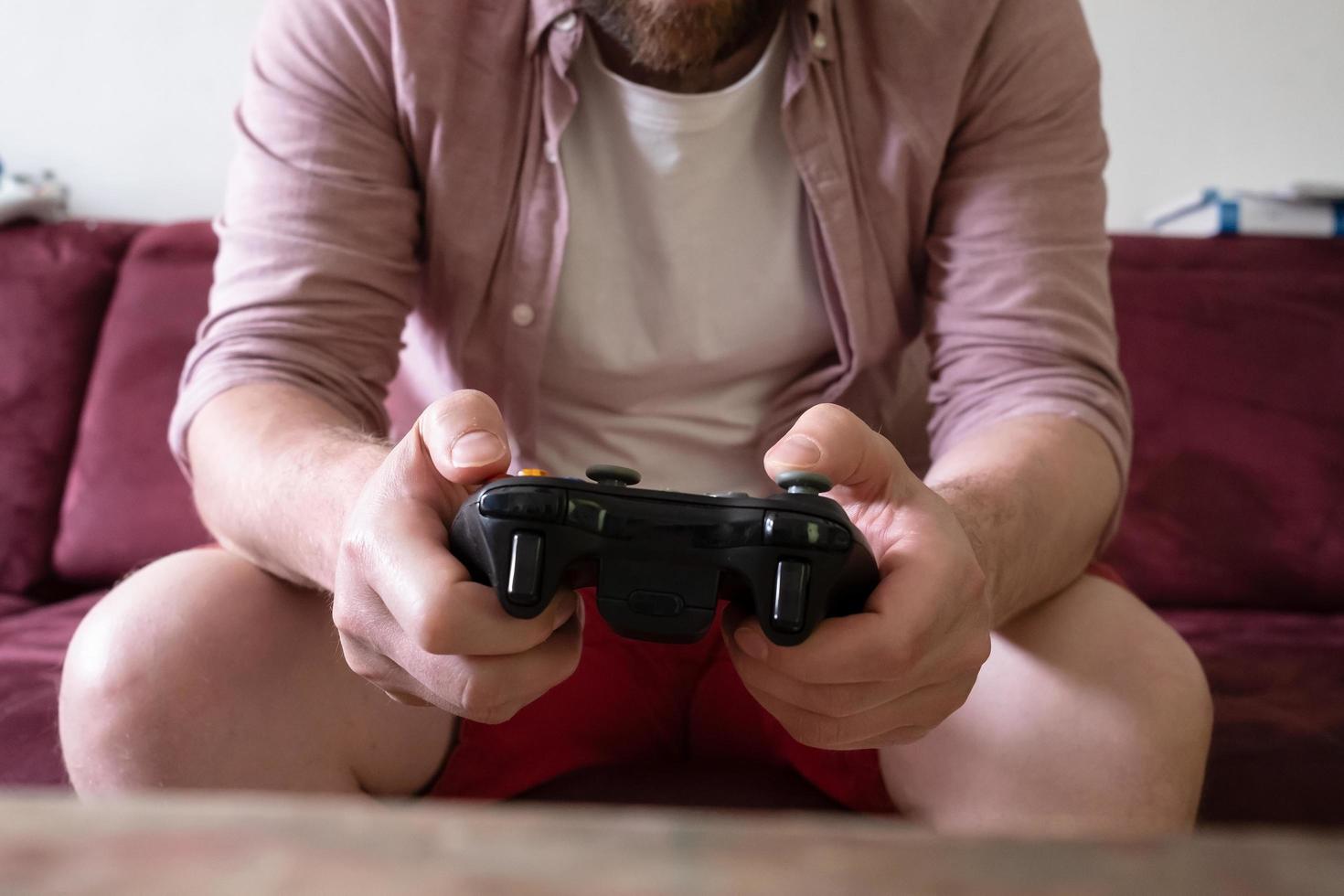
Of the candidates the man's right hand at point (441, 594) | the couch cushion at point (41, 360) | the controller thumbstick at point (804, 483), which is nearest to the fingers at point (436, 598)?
the man's right hand at point (441, 594)

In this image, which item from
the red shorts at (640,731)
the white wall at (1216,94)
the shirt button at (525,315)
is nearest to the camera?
the red shorts at (640,731)

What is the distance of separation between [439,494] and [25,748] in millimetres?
536

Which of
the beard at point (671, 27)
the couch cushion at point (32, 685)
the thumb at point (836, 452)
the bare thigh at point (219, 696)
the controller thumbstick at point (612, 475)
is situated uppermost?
the beard at point (671, 27)

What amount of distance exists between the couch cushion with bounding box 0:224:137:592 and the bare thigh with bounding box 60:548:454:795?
0.77 metres

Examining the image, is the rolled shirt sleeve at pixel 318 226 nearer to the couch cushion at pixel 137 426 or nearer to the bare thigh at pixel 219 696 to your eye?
the bare thigh at pixel 219 696

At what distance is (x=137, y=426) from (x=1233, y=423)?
134cm

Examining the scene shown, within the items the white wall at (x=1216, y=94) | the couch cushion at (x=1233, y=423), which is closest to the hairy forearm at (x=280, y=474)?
the couch cushion at (x=1233, y=423)

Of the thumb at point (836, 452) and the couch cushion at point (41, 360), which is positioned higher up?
the thumb at point (836, 452)

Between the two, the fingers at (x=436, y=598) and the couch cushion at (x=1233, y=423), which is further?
the couch cushion at (x=1233, y=423)

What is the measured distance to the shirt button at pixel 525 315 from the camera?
2.87 feet

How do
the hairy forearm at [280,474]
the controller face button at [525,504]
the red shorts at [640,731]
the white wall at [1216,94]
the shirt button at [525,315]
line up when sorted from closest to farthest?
the controller face button at [525,504] → the hairy forearm at [280,474] → the red shorts at [640,731] → the shirt button at [525,315] → the white wall at [1216,94]

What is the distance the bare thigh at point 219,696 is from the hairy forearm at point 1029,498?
39cm

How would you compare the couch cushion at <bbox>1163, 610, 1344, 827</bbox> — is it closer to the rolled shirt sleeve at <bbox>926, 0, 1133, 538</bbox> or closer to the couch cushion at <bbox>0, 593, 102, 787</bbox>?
the rolled shirt sleeve at <bbox>926, 0, 1133, 538</bbox>

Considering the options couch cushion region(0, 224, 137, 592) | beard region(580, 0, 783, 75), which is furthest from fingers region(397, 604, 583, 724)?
couch cushion region(0, 224, 137, 592)
